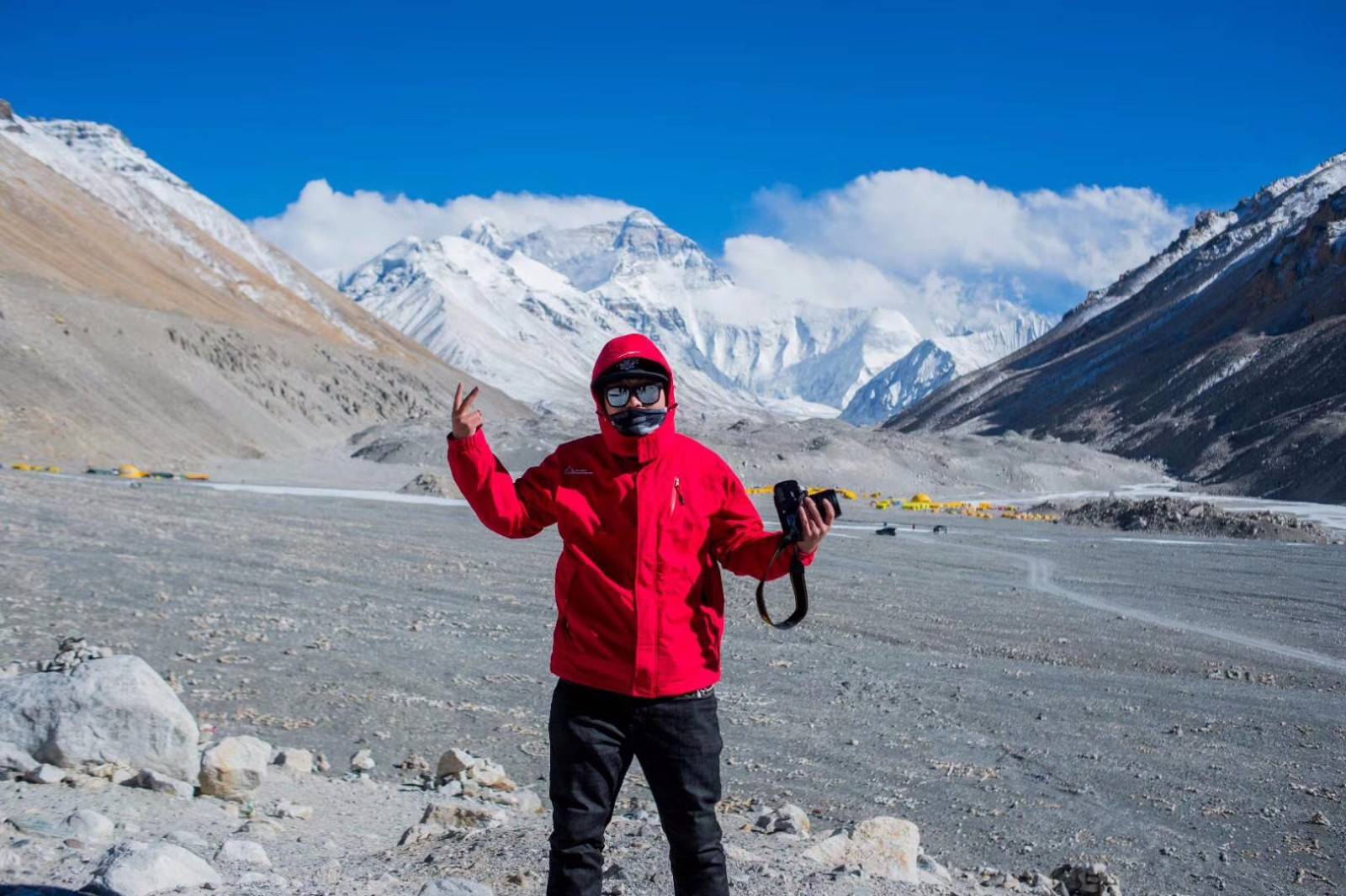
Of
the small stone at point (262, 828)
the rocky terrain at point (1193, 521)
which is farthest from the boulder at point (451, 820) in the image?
the rocky terrain at point (1193, 521)

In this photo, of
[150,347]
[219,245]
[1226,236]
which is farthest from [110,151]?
Result: [1226,236]

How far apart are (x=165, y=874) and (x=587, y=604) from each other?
1835 mm

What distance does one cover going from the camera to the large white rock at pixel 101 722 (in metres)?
5.24

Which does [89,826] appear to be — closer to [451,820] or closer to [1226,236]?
[451,820]

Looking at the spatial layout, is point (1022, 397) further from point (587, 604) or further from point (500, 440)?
point (587, 604)

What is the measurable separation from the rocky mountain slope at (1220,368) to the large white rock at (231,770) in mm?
51655

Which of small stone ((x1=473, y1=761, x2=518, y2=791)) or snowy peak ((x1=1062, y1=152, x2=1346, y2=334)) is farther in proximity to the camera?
snowy peak ((x1=1062, y1=152, x2=1346, y2=334))

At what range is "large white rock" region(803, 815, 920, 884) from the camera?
4.85 meters

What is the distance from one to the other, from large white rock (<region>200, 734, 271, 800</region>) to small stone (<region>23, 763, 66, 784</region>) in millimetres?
634

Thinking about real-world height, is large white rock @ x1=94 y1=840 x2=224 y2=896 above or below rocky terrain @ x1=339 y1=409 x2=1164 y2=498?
below

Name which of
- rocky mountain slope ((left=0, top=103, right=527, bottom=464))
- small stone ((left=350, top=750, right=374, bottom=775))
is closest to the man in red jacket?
small stone ((left=350, top=750, right=374, bottom=775))

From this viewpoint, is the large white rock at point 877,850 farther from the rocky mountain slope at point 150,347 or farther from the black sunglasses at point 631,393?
the rocky mountain slope at point 150,347

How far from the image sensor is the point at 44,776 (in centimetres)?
501

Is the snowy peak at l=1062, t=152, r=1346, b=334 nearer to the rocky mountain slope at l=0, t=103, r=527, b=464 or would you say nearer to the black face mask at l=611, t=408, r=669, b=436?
the rocky mountain slope at l=0, t=103, r=527, b=464
